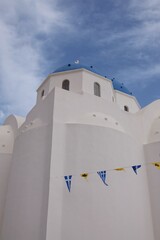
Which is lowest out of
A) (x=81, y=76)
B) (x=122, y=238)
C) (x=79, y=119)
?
(x=122, y=238)

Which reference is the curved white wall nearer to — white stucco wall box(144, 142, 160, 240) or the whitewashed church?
the whitewashed church

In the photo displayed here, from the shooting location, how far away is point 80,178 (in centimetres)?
889

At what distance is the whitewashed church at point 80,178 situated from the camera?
27.0ft

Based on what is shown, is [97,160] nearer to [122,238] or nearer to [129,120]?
[122,238]

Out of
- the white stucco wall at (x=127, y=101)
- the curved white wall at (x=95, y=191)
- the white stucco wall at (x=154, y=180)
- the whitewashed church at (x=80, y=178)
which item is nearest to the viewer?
the curved white wall at (x=95, y=191)

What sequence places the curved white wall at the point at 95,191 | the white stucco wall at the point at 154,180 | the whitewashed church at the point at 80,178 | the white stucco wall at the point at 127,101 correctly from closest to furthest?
1. the curved white wall at the point at 95,191
2. the whitewashed church at the point at 80,178
3. the white stucco wall at the point at 154,180
4. the white stucco wall at the point at 127,101

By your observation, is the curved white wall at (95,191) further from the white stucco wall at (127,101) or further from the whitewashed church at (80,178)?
the white stucco wall at (127,101)

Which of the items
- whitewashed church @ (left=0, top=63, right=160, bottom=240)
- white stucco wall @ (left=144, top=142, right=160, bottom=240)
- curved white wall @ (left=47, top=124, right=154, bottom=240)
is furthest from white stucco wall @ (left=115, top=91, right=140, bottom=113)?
curved white wall @ (left=47, top=124, right=154, bottom=240)

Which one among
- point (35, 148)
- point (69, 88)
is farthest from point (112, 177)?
point (69, 88)

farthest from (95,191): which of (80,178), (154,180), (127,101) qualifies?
(127,101)

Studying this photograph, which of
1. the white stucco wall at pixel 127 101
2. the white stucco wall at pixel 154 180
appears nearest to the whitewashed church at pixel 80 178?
the white stucco wall at pixel 154 180

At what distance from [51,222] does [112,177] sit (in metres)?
3.08

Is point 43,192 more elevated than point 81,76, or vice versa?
point 81,76

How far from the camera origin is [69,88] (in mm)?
13672
